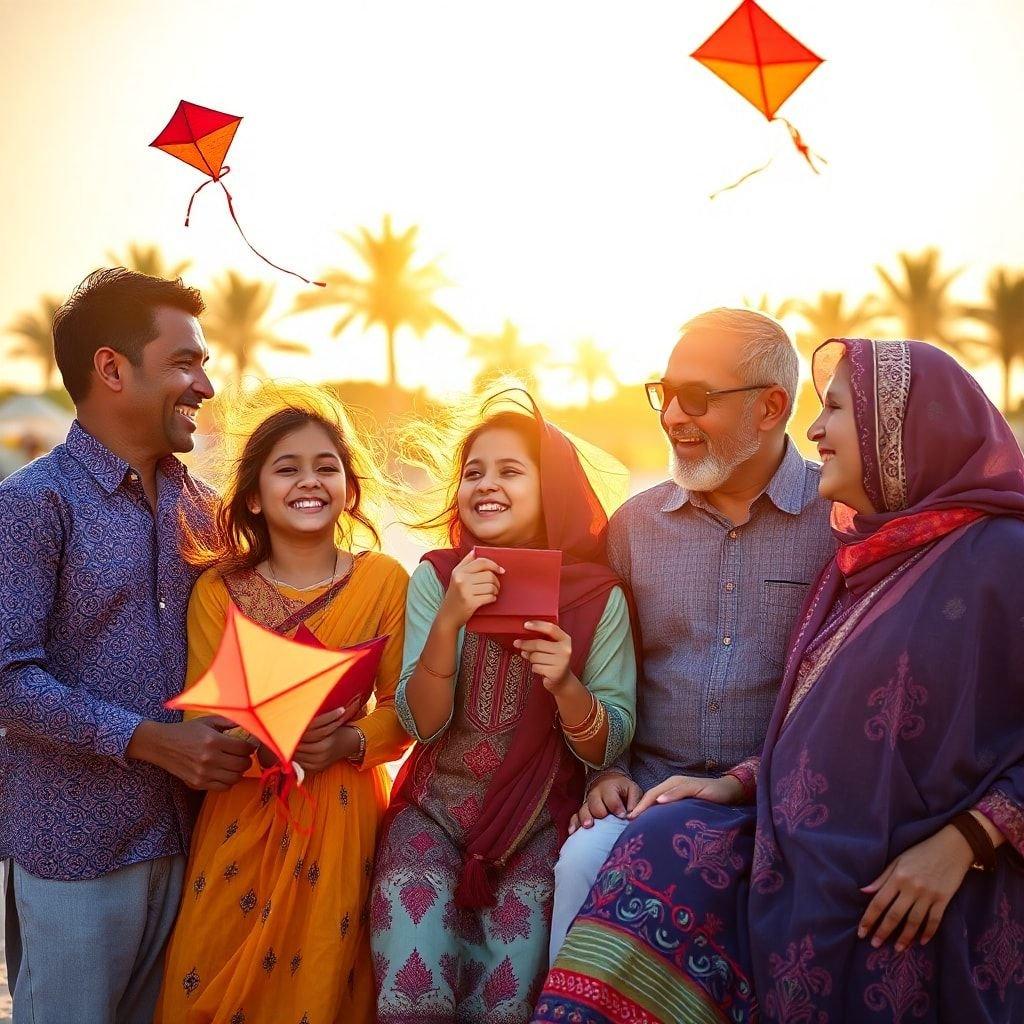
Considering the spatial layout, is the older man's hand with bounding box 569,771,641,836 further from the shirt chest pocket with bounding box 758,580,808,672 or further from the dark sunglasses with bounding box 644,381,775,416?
the dark sunglasses with bounding box 644,381,775,416

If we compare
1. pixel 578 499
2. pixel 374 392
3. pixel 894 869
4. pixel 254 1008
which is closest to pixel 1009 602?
pixel 894 869

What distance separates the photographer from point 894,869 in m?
3.32

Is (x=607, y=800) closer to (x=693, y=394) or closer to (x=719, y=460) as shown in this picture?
(x=719, y=460)

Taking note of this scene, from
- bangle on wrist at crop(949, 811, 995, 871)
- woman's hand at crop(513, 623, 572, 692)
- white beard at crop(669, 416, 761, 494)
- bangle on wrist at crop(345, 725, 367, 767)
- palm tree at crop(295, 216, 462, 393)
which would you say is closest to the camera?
bangle on wrist at crop(949, 811, 995, 871)

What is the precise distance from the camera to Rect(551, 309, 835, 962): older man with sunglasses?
4.22m

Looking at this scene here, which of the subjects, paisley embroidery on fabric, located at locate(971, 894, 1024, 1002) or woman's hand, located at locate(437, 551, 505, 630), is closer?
paisley embroidery on fabric, located at locate(971, 894, 1024, 1002)

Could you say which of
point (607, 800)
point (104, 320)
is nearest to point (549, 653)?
point (607, 800)

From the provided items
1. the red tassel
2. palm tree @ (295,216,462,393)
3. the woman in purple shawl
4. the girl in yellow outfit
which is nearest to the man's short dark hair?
the girl in yellow outfit

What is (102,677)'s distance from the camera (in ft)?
13.6

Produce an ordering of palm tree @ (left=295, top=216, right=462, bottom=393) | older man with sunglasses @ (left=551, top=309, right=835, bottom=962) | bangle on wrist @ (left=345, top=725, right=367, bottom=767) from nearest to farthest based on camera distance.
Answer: bangle on wrist @ (left=345, top=725, right=367, bottom=767)
older man with sunglasses @ (left=551, top=309, right=835, bottom=962)
palm tree @ (left=295, top=216, right=462, bottom=393)

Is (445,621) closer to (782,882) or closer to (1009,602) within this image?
(782,882)

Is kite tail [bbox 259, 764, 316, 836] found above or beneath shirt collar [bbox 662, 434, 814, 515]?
beneath

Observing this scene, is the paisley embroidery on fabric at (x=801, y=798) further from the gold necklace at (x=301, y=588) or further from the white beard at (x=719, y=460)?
the gold necklace at (x=301, y=588)

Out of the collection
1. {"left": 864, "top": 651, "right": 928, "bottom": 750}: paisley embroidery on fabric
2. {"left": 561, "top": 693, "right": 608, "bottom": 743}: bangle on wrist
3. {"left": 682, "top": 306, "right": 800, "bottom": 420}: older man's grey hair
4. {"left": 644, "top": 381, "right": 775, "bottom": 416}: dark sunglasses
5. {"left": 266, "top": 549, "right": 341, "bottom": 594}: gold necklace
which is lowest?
{"left": 561, "top": 693, "right": 608, "bottom": 743}: bangle on wrist
